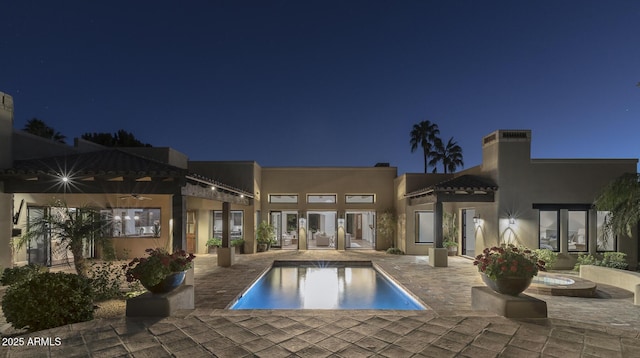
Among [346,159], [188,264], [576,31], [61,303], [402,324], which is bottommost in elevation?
[402,324]

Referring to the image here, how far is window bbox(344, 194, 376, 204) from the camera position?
1695 cm

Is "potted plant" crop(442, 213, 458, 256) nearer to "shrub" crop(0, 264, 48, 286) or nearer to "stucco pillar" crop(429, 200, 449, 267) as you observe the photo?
"stucco pillar" crop(429, 200, 449, 267)

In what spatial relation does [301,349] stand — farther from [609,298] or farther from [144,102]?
[144,102]

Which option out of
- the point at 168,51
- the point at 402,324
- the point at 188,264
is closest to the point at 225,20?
the point at 168,51

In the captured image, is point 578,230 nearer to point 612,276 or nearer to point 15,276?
point 612,276

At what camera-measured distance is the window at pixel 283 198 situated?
55.7 ft

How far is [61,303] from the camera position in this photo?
4.56 m

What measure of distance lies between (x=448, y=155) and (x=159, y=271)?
106ft

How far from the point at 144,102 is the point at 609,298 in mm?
64173

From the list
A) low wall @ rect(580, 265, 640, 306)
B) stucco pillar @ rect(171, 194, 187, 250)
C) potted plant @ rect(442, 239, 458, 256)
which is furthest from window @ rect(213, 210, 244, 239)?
low wall @ rect(580, 265, 640, 306)

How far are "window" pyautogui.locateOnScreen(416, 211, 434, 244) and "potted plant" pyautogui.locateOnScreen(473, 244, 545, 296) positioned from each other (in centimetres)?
1000

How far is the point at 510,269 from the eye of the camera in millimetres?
4910

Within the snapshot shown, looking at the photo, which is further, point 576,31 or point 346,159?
point 346,159

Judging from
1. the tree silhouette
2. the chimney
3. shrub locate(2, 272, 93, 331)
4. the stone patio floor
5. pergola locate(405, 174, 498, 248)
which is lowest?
the stone patio floor
